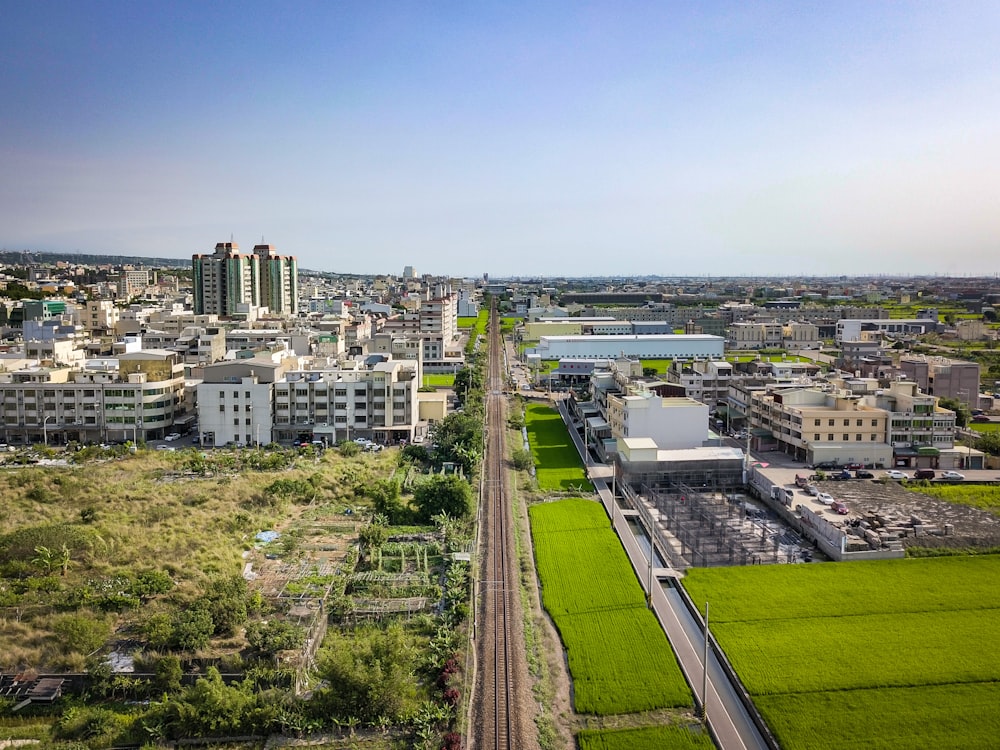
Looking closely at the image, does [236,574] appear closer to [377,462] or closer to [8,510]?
[8,510]

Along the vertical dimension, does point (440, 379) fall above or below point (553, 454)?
above

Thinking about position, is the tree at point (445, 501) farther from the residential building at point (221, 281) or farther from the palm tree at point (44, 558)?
the residential building at point (221, 281)

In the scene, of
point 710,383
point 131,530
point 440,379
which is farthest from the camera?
point 440,379

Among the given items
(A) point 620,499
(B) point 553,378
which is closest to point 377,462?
(A) point 620,499

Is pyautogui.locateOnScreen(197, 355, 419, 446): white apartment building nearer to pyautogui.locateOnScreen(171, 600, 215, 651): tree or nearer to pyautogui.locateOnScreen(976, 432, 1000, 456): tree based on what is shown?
pyautogui.locateOnScreen(171, 600, 215, 651): tree

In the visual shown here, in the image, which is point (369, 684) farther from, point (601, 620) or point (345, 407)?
point (345, 407)

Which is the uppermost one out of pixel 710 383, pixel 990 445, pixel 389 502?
pixel 710 383

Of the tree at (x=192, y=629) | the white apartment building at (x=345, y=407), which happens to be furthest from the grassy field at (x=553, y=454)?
the tree at (x=192, y=629)

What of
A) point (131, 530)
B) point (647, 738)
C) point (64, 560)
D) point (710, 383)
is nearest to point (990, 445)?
point (710, 383)

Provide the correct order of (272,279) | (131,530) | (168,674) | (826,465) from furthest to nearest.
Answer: (272,279) < (826,465) < (131,530) < (168,674)
